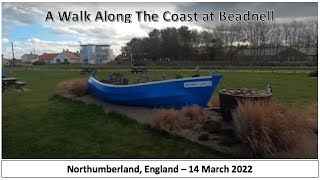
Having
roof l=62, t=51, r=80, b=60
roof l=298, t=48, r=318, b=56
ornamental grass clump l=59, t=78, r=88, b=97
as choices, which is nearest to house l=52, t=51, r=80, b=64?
roof l=62, t=51, r=80, b=60

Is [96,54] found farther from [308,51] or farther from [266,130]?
[266,130]

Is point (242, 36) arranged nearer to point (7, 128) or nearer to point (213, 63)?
point (213, 63)

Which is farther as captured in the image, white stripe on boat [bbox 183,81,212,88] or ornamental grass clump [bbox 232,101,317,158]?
white stripe on boat [bbox 183,81,212,88]

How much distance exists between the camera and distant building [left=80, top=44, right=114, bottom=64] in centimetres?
6612

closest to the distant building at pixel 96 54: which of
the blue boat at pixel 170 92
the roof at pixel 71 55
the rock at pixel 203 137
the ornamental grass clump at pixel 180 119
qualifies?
the roof at pixel 71 55

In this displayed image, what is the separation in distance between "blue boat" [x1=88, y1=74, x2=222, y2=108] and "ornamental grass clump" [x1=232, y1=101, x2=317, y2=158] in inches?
117

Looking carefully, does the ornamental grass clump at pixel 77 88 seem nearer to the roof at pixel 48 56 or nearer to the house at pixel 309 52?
the house at pixel 309 52

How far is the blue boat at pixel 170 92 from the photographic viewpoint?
9.41m

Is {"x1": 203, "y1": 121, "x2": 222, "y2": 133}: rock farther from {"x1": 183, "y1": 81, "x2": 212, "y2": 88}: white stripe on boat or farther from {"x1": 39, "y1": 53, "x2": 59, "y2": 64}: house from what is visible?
{"x1": 39, "y1": 53, "x2": 59, "y2": 64}: house

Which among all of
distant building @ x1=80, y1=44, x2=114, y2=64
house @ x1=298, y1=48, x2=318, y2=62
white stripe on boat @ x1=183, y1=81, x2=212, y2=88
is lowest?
white stripe on boat @ x1=183, y1=81, x2=212, y2=88

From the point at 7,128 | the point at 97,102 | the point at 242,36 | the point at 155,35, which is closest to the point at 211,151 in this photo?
the point at 7,128

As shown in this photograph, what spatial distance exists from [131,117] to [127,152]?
3.01m

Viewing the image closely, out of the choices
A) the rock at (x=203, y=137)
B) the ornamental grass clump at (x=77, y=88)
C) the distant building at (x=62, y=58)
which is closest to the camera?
the rock at (x=203, y=137)

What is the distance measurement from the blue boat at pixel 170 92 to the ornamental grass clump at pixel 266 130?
297 centimetres
